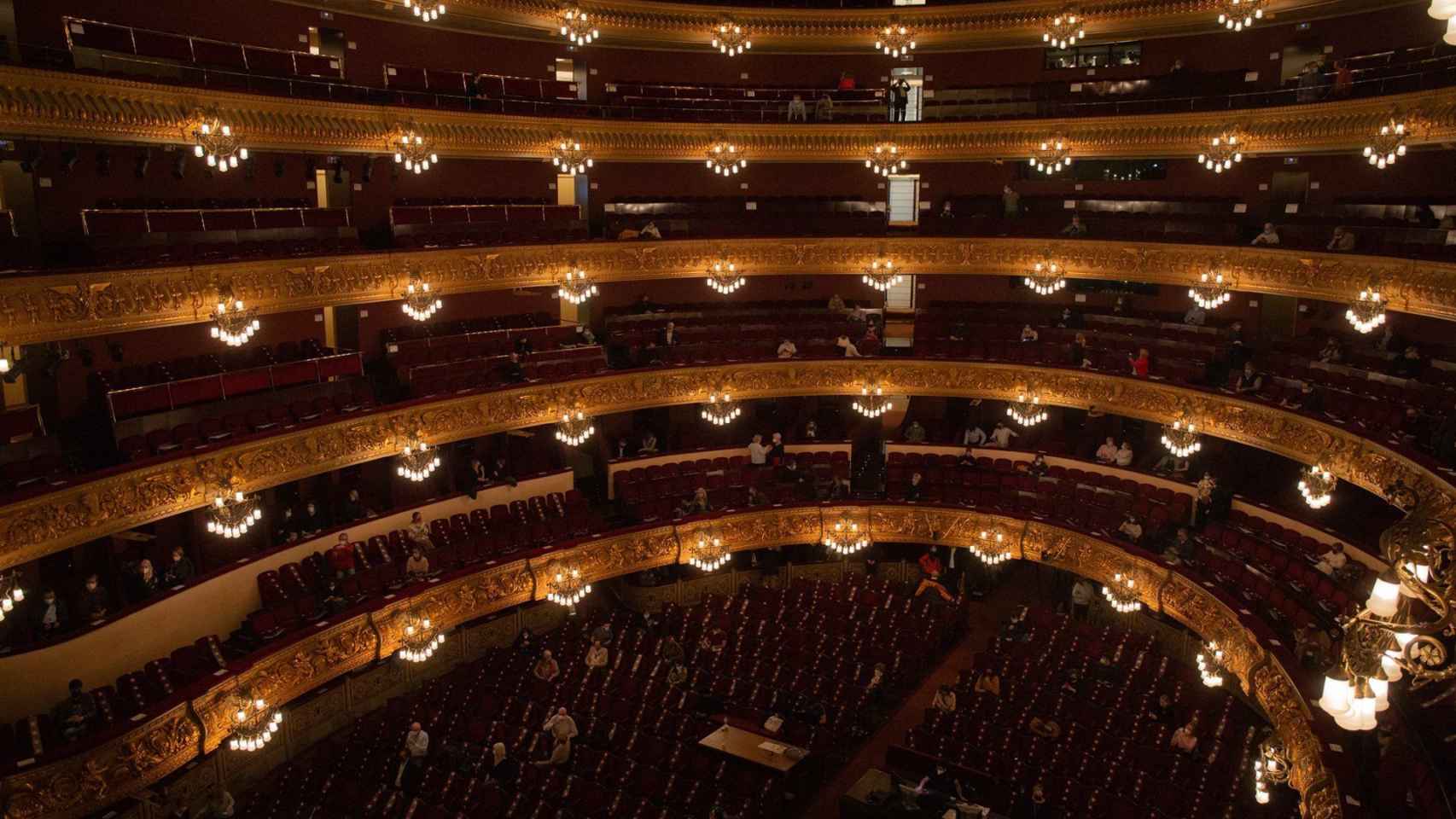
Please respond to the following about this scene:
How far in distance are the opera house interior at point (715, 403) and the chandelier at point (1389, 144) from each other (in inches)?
7.0

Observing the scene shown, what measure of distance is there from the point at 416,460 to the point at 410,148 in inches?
258

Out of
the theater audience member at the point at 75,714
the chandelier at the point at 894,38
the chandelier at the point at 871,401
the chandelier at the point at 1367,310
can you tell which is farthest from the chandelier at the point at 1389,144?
the theater audience member at the point at 75,714

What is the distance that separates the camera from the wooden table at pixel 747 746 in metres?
17.8

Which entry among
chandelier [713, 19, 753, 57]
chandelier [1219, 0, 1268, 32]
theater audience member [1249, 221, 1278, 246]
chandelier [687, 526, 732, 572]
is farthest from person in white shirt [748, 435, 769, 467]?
chandelier [1219, 0, 1268, 32]

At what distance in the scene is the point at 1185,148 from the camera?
934 inches

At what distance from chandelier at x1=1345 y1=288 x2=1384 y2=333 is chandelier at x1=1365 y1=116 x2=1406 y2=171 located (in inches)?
94.2

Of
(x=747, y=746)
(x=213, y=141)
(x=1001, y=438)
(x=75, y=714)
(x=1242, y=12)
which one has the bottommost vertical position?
(x=747, y=746)

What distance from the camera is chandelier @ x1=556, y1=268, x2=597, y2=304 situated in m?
24.0

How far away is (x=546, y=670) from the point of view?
20.5 m

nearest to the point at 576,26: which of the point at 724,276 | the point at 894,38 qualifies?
the point at 724,276

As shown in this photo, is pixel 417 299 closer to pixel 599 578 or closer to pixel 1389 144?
pixel 599 578

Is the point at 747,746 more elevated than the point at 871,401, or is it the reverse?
the point at 871,401

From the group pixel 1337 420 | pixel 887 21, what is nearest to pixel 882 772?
pixel 1337 420

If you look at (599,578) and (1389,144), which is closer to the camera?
(1389,144)
